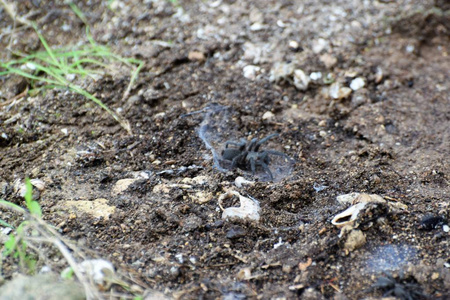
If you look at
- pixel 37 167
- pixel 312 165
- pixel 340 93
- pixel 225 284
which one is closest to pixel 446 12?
pixel 340 93

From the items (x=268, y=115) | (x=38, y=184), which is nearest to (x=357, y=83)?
(x=268, y=115)

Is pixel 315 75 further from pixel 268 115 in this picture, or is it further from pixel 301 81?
pixel 268 115

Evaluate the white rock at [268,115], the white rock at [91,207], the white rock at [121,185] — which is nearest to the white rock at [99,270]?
the white rock at [91,207]

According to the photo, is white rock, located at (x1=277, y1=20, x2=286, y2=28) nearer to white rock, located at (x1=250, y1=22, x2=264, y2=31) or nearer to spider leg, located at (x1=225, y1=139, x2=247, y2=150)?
white rock, located at (x1=250, y1=22, x2=264, y2=31)

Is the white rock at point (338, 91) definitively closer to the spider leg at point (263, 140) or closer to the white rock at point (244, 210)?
the spider leg at point (263, 140)

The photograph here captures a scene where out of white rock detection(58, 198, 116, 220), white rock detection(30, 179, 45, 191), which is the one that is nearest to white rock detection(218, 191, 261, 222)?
white rock detection(58, 198, 116, 220)

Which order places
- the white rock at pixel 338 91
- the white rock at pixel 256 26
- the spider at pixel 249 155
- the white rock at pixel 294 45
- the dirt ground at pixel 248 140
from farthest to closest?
the white rock at pixel 256 26 < the white rock at pixel 294 45 < the white rock at pixel 338 91 < the spider at pixel 249 155 < the dirt ground at pixel 248 140

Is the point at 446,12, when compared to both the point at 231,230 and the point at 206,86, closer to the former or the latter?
the point at 206,86
